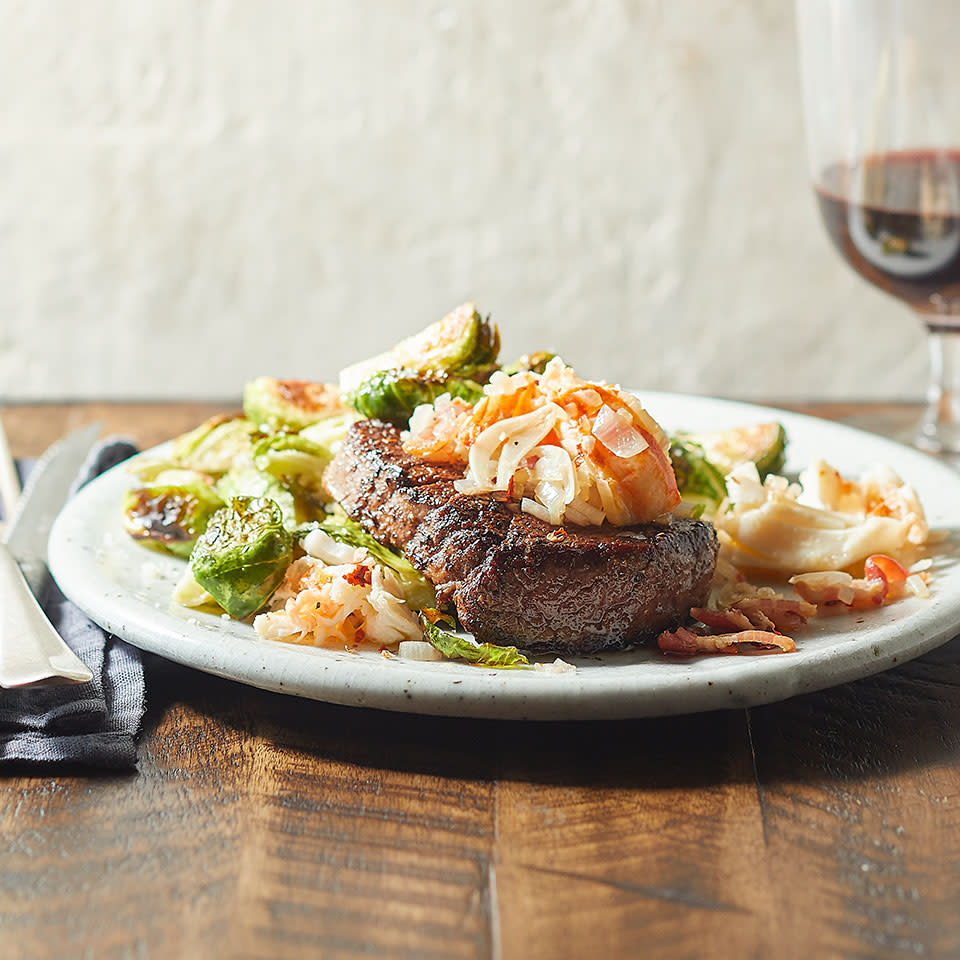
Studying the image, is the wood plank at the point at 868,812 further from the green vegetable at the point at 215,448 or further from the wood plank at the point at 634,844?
the green vegetable at the point at 215,448

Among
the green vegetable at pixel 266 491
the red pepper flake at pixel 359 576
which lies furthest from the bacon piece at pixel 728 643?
the green vegetable at pixel 266 491

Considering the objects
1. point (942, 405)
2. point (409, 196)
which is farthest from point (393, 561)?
point (409, 196)

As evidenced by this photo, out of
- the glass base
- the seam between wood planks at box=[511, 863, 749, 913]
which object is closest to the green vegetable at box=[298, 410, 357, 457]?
the seam between wood planks at box=[511, 863, 749, 913]

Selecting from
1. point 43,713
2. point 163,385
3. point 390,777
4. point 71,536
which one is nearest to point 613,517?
point 390,777

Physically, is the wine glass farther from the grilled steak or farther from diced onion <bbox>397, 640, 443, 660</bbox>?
diced onion <bbox>397, 640, 443, 660</bbox>

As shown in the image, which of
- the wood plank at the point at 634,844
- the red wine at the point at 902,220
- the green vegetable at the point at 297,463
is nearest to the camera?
the wood plank at the point at 634,844

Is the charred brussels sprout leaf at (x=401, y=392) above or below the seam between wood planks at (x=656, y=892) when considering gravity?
above

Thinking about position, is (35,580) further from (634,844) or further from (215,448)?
(634,844)
